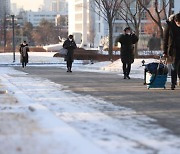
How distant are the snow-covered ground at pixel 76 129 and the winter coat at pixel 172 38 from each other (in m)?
2.81

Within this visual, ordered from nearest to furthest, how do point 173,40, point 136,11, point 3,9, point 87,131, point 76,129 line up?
point 87,131
point 76,129
point 173,40
point 136,11
point 3,9

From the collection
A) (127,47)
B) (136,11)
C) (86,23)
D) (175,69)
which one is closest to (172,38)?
(175,69)

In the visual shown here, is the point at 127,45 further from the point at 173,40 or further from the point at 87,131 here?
the point at 87,131

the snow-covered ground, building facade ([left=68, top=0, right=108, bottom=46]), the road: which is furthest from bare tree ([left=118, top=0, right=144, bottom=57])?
building facade ([left=68, top=0, right=108, bottom=46])

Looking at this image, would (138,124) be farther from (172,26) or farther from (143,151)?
(172,26)

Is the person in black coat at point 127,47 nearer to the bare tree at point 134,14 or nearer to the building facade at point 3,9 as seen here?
the bare tree at point 134,14

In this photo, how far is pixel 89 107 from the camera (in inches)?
341

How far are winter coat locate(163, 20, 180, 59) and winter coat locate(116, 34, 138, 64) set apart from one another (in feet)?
13.6

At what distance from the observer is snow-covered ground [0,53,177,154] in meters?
5.52

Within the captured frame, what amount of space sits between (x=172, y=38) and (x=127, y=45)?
443cm

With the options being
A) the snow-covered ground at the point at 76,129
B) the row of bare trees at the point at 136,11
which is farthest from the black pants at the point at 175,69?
the row of bare trees at the point at 136,11

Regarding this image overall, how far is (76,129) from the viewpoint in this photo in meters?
6.54

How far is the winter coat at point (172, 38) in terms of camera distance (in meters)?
11.4

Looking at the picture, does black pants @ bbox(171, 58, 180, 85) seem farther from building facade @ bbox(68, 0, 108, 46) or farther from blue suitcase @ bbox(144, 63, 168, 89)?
building facade @ bbox(68, 0, 108, 46)
